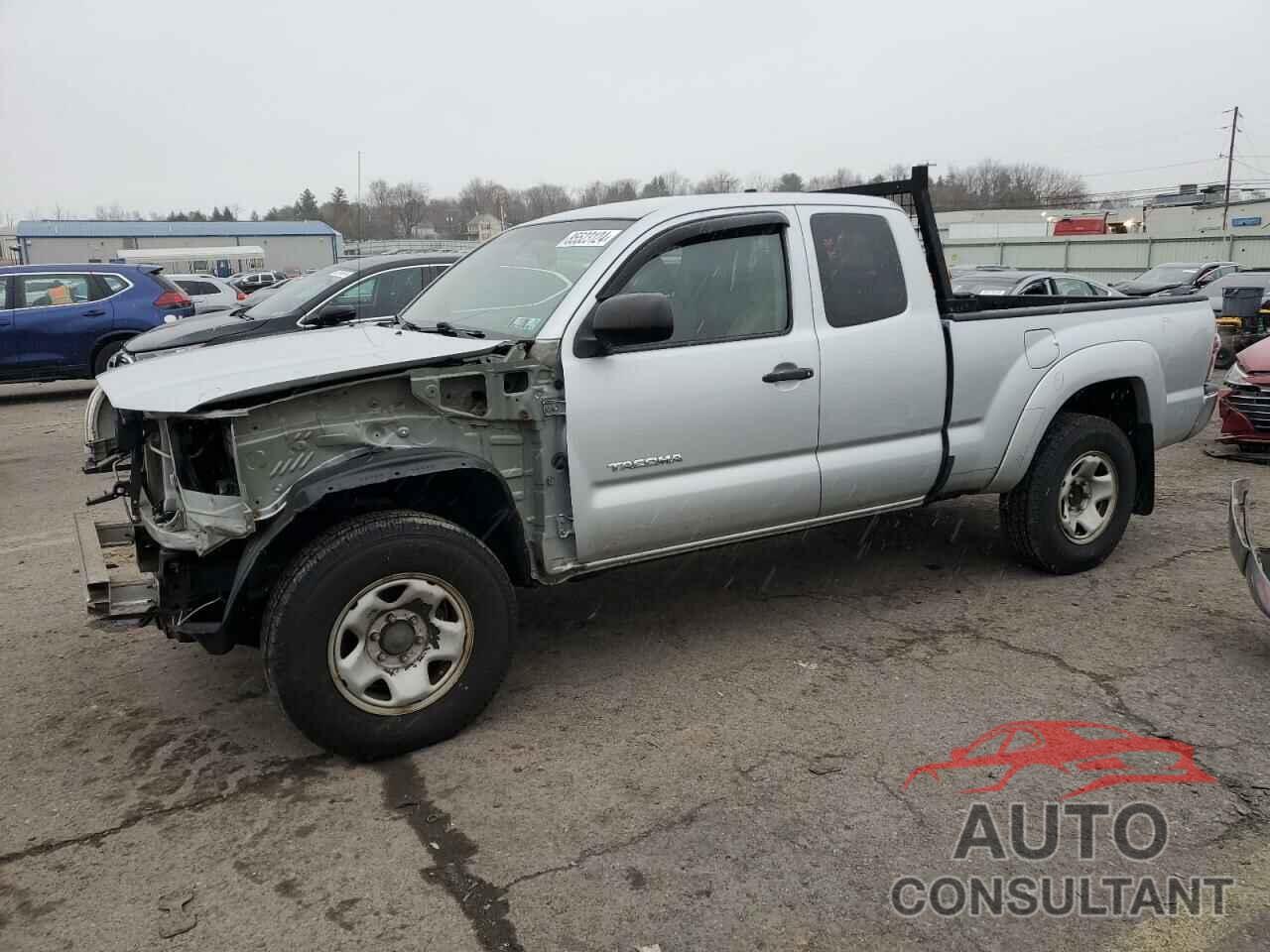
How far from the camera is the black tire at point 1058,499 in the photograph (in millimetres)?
5125

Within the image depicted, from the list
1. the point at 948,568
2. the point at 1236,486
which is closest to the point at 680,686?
the point at 948,568

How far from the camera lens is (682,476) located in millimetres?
4039

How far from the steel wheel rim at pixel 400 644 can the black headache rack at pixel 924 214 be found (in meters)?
2.97

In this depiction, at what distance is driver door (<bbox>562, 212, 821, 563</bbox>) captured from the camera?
12.6ft

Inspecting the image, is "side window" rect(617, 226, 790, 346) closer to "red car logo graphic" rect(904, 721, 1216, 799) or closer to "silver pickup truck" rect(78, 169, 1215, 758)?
"silver pickup truck" rect(78, 169, 1215, 758)

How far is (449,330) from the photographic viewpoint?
421 cm

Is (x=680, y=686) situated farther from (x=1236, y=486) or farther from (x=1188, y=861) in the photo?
(x=1236, y=486)

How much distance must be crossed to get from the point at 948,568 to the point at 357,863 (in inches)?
147

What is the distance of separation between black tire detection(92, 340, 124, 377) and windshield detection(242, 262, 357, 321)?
12.5ft

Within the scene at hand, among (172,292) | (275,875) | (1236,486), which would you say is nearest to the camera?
(275,875)

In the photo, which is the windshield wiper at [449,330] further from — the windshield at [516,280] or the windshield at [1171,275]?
the windshield at [1171,275]

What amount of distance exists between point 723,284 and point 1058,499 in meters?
2.24

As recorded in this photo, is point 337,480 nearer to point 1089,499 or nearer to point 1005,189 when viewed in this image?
point 1089,499

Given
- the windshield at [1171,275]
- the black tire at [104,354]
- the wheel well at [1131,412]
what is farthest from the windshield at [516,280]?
the windshield at [1171,275]
